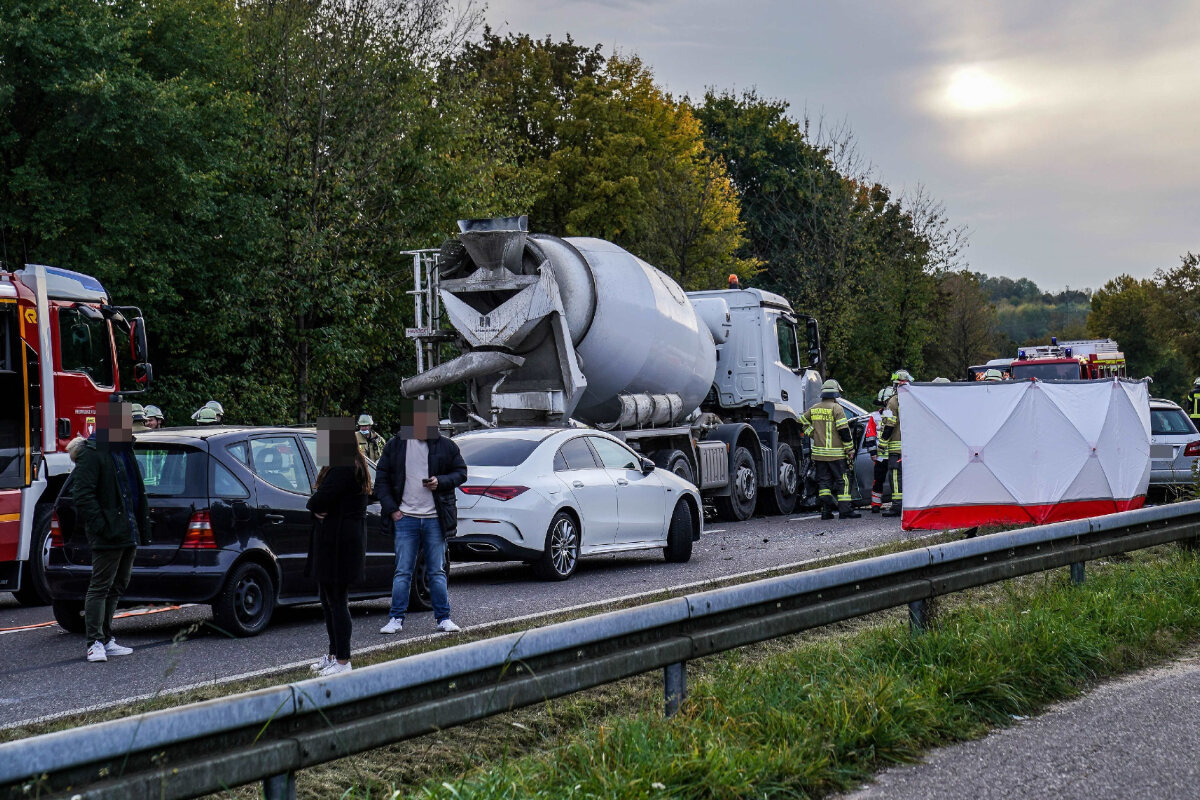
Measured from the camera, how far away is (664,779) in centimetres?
501

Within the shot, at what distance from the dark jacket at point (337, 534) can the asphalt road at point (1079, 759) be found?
3.55 meters

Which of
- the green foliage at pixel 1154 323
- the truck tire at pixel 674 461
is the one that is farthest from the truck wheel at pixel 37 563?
the green foliage at pixel 1154 323

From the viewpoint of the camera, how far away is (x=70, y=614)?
1034cm

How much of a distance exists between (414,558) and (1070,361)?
97.1 feet

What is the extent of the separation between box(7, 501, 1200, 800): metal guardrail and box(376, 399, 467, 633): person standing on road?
3403 mm

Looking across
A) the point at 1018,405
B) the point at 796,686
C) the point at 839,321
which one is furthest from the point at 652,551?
the point at 839,321

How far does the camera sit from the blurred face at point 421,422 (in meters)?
9.64

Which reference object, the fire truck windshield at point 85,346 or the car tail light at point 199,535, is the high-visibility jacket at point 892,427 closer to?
the fire truck windshield at point 85,346

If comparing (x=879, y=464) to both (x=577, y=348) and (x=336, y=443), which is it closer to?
(x=577, y=348)

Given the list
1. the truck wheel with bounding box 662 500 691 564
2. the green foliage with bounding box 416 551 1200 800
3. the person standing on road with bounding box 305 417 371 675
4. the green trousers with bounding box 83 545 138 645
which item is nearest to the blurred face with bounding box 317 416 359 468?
the person standing on road with bounding box 305 417 371 675

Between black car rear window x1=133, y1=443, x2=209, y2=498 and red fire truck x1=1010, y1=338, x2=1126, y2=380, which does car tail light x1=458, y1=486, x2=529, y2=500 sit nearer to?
black car rear window x1=133, y1=443, x2=209, y2=498

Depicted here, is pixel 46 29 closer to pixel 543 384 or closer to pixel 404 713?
pixel 543 384

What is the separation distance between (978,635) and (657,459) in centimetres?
1189

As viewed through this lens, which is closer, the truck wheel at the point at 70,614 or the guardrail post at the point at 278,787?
the guardrail post at the point at 278,787
